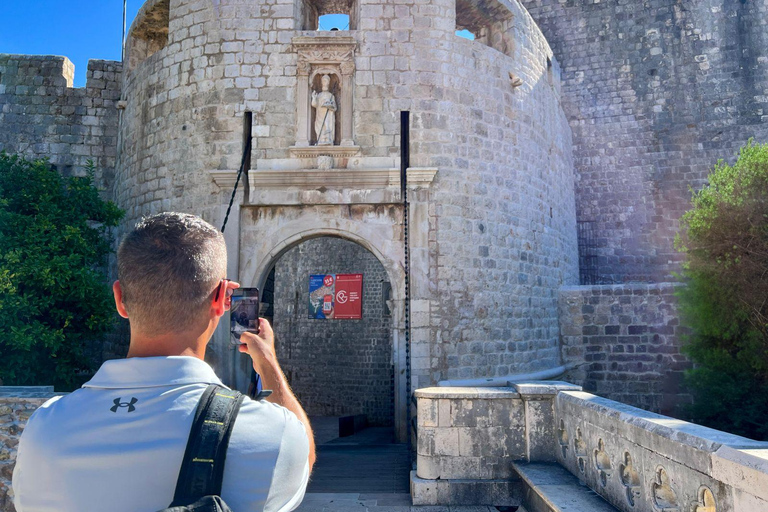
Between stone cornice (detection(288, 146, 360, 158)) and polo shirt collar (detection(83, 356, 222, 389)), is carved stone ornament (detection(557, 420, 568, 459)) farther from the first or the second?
stone cornice (detection(288, 146, 360, 158))

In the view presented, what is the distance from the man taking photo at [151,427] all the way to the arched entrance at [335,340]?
13.0 meters

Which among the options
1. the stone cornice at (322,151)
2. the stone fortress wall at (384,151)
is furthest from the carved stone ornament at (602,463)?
the stone cornice at (322,151)

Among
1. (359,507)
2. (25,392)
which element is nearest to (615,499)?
(359,507)

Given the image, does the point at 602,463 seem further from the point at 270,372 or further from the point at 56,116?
the point at 56,116

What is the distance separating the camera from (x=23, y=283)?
6977 millimetres

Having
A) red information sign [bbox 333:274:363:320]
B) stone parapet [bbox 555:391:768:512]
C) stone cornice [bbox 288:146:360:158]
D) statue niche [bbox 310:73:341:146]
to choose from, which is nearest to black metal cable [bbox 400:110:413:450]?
stone cornice [bbox 288:146:360:158]

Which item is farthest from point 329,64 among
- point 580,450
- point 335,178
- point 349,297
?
point 349,297

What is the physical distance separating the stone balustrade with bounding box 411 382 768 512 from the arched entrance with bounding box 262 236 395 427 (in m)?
9.47

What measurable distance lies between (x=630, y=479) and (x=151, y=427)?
10.4 ft

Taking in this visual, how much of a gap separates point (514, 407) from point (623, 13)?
12.5 meters

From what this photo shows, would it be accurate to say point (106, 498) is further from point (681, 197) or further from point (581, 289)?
point (681, 197)

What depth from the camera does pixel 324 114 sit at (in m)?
7.78

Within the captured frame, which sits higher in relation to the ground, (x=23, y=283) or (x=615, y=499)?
(x=23, y=283)

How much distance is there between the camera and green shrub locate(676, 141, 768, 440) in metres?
7.77
